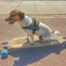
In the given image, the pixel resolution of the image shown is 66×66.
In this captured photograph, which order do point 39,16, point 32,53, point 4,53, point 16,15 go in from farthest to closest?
point 39,16 < point 32,53 < point 4,53 < point 16,15

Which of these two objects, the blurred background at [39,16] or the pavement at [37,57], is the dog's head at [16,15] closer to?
the pavement at [37,57]

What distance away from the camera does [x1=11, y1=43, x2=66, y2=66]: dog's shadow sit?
17.7 feet

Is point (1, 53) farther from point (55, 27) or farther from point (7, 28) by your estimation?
point (55, 27)

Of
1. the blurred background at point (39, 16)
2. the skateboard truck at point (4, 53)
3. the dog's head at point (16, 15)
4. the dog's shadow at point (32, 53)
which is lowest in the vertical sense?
the blurred background at point (39, 16)

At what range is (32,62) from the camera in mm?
5340

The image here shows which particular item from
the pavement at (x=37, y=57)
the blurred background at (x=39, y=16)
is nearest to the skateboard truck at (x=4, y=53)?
the pavement at (x=37, y=57)

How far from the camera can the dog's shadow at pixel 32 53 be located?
17.7 ft

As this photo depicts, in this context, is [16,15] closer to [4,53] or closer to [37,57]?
[4,53]

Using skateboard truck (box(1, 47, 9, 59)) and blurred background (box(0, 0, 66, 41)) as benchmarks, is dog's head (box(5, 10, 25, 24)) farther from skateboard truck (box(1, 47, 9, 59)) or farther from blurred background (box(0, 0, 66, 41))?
blurred background (box(0, 0, 66, 41))

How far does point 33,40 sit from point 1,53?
0.85 meters

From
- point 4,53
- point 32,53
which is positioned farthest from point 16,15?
point 32,53

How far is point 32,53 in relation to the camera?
5.70m

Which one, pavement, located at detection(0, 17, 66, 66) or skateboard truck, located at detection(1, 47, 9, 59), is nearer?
pavement, located at detection(0, 17, 66, 66)

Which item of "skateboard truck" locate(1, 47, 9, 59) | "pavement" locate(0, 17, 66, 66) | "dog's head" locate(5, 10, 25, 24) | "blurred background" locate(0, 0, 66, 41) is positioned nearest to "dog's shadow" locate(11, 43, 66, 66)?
"pavement" locate(0, 17, 66, 66)
